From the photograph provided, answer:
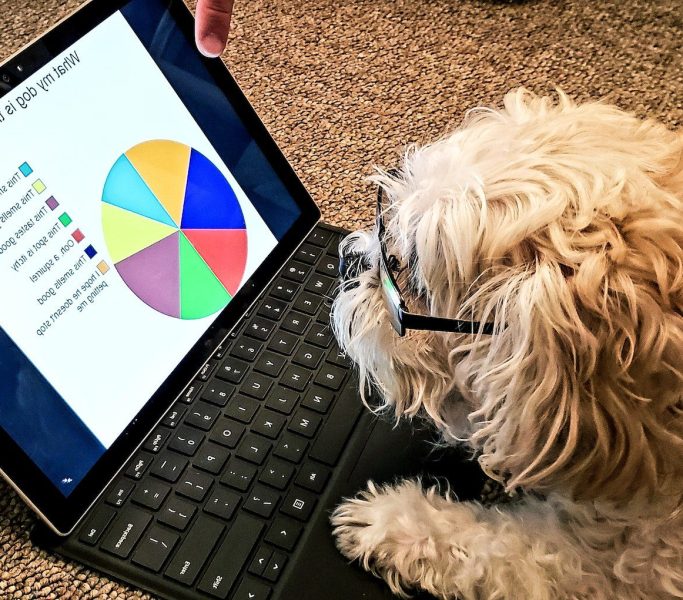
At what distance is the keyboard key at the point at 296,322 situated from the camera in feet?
2.33

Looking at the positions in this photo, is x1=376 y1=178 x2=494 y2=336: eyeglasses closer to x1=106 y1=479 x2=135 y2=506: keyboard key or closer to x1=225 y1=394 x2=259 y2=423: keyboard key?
x1=225 y1=394 x2=259 y2=423: keyboard key

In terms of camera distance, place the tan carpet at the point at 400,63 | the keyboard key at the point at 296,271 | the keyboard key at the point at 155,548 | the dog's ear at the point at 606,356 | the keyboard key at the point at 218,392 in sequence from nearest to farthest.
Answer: the dog's ear at the point at 606,356 < the keyboard key at the point at 155,548 < the keyboard key at the point at 218,392 < the keyboard key at the point at 296,271 < the tan carpet at the point at 400,63

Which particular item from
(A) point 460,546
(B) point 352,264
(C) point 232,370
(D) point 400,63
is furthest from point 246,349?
(D) point 400,63

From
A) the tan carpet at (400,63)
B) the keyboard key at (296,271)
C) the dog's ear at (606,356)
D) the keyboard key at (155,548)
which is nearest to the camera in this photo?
the dog's ear at (606,356)

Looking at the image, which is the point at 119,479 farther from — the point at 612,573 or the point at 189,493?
the point at 612,573

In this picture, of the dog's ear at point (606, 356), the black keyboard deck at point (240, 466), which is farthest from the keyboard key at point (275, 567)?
the dog's ear at point (606, 356)

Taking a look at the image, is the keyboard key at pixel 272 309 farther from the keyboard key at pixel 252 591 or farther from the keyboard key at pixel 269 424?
the keyboard key at pixel 252 591

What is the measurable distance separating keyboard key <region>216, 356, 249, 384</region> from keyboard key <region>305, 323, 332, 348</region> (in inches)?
2.9

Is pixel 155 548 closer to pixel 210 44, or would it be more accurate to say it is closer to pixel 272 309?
pixel 272 309

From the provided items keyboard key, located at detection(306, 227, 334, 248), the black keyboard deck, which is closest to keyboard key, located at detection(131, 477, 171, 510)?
the black keyboard deck

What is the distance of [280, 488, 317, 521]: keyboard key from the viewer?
0.58 m

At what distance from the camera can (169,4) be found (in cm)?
64

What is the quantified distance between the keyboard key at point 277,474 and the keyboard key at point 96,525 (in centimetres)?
13

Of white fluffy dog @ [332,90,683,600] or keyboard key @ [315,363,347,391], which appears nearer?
white fluffy dog @ [332,90,683,600]
